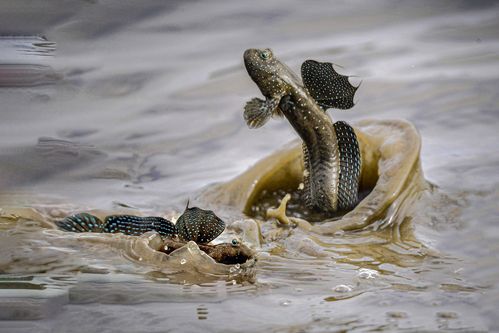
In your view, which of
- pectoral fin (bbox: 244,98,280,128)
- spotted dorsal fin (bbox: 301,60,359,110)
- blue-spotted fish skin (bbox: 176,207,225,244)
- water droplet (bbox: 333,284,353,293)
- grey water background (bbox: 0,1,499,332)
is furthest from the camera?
spotted dorsal fin (bbox: 301,60,359,110)

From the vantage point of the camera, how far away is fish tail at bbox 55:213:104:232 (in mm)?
3504

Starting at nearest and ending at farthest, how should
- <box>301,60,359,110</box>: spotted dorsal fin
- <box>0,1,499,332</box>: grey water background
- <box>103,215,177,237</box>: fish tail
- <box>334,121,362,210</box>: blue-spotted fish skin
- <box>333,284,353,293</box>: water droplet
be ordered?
<box>0,1,499,332</box>: grey water background → <box>333,284,353,293</box>: water droplet → <box>103,215,177,237</box>: fish tail → <box>301,60,359,110</box>: spotted dorsal fin → <box>334,121,362,210</box>: blue-spotted fish skin

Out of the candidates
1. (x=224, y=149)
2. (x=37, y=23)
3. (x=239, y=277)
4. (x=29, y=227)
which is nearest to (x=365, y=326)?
(x=239, y=277)

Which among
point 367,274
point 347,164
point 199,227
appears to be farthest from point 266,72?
point 367,274

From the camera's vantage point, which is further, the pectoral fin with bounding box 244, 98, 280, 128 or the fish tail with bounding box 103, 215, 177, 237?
the pectoral fin with bounding box 244, 98, 280, 128

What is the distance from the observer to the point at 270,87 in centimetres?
354

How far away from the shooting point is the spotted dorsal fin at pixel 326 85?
12.0 feet

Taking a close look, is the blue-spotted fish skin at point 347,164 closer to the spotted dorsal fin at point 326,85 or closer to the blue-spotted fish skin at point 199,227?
the spotted dorsal fin at point 326,85

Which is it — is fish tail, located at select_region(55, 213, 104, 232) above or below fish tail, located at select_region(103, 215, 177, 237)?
below

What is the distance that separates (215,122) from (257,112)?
2557 millimetres

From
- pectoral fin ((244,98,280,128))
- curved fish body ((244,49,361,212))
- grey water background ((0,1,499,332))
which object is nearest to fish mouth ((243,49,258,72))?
curved fish body ((244,49,361,212))

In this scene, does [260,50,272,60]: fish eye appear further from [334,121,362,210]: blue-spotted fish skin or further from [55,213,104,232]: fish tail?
[55,213,104,232]: fish tail

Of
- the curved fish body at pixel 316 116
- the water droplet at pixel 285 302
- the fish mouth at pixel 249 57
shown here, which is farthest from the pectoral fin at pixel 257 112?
the water droplet at pixel 285 302

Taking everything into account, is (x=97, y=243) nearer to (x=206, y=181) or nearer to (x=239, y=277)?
(x=239, y=277)
